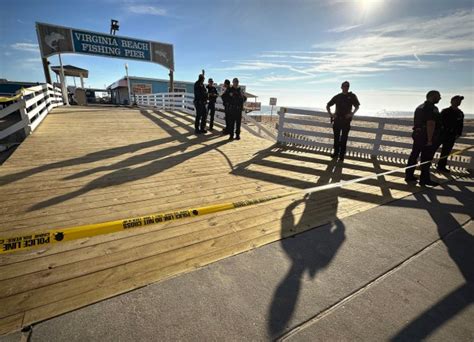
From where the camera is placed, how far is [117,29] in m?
19.3

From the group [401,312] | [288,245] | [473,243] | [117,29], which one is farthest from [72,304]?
[117,29]

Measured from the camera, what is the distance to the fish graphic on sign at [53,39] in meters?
13.5

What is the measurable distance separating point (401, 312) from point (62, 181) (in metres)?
4.82

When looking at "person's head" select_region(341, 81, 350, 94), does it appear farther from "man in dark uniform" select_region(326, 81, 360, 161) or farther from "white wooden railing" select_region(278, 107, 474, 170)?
"white wooden railing" select_region(278, 107, 474, 170)

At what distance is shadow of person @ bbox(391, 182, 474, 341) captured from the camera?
1.70 metres

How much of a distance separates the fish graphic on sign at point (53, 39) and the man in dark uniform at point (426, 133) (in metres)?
17.9

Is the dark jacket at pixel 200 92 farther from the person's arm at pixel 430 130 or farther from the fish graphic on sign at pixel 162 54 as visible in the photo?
the fish graphic on sign at pixel 162 54

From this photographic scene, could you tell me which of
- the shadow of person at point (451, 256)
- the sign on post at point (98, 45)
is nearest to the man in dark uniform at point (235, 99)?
the shadow of person at point (451, 256)

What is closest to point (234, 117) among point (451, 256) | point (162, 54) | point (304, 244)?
point (304, 244)

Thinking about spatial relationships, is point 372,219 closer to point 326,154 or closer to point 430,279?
point 430,279

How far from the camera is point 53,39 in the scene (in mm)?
13641

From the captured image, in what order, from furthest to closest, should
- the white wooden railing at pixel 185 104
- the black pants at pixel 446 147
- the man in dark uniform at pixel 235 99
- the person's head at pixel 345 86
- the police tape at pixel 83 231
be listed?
1. the white wooden railing at pixel 185 104
2. the man in dark uniform at pixel 235 99
3. the person's head at pixel 345 86
4. the black pants at pixel 446 147
5. the police tape at pixel 83 231

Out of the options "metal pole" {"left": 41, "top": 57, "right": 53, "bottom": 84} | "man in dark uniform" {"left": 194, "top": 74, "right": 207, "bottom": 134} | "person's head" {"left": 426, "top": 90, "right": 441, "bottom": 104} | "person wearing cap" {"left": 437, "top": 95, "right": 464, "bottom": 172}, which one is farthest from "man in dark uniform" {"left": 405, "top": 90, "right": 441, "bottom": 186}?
"metal pole" {"left": 41, "top": 57, "right": 53, "bottom": 84}

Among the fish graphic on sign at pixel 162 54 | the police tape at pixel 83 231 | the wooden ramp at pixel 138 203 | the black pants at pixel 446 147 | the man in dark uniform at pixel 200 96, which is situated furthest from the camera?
the fish graphic on sign at pixel 162 54
